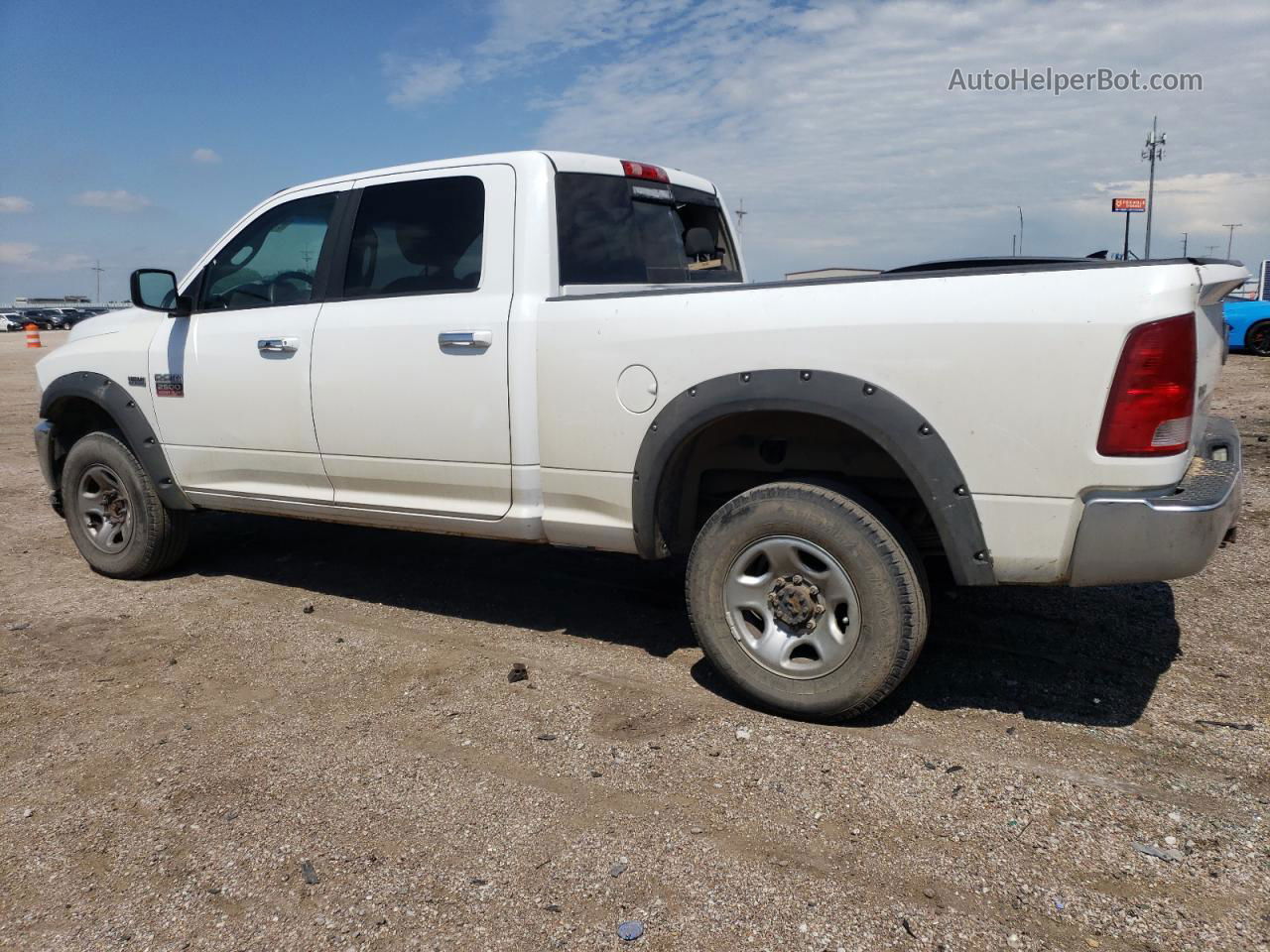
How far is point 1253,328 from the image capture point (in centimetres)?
1820

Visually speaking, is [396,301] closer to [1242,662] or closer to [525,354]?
[525,354]

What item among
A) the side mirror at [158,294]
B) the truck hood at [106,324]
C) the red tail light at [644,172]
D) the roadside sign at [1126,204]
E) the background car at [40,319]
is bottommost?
the background car at [40,319]

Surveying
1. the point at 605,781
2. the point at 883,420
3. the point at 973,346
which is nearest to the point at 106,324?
the point at 605,781

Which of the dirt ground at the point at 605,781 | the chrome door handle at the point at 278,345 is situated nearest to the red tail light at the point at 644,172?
the chrome door handle at the point at 278,345

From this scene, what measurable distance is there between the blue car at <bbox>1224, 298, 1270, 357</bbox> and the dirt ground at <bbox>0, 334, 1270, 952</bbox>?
1564 centimetres

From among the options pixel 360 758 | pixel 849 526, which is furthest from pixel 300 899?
pixel 849 526

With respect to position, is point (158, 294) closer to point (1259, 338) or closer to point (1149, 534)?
point (1149, 534)

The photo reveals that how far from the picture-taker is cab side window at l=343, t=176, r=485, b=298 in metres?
4.23

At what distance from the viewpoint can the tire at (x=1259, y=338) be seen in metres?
18.1

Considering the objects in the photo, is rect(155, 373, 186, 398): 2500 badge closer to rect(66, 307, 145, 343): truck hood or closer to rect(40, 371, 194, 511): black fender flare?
rect(40, 371, 194, 511): black fender flare

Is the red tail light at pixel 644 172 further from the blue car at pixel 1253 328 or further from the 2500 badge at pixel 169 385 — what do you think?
the blue car at pixel 1253 328

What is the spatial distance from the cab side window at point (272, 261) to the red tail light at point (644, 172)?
140 centimetres

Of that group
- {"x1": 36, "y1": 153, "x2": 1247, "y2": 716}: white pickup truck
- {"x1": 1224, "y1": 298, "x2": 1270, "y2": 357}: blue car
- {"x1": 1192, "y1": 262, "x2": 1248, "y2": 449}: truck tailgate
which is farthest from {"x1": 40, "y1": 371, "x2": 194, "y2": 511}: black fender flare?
{"x1": 1224, "y1": 298, "x2": 1270, "y2": 357}: blue car

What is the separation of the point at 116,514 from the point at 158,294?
4.31 feet
